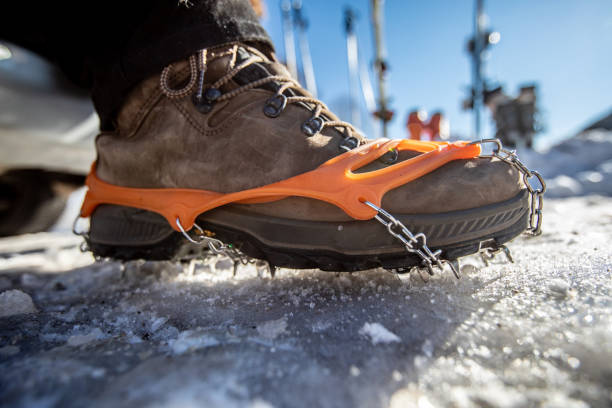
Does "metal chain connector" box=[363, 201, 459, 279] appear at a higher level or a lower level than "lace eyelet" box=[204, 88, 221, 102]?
lower

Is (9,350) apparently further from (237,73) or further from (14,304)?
(237,73)

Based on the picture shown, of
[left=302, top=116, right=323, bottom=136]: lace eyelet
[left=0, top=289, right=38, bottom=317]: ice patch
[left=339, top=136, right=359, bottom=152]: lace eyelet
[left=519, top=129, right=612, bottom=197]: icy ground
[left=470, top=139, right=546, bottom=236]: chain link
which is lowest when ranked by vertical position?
[left=519, top=129, right=612, bottom=197]: icy ground

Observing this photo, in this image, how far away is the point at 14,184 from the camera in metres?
1.86

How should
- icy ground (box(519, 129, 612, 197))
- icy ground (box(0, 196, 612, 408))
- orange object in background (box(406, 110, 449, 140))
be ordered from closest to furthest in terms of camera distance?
1. icy ground (box(0, 196, 612, 408))
2. icy ground (box(519, 129, 612, 197))
3. orange object in background (box(406, 110, 449, 140))

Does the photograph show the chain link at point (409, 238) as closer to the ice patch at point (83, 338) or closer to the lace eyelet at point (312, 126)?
the lace eyelet at point (312, 126)

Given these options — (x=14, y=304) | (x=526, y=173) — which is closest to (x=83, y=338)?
(x=14, y=304)

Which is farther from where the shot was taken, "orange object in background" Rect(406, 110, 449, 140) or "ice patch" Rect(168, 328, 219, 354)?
"orange object in background" Rect(406, 110, 449, 140)

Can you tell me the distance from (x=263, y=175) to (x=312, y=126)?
160 millimetres

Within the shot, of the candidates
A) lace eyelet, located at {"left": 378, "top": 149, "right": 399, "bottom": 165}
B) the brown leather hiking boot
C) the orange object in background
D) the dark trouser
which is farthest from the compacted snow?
the orange object in background

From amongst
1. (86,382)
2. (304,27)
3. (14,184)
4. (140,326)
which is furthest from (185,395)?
(304,27)

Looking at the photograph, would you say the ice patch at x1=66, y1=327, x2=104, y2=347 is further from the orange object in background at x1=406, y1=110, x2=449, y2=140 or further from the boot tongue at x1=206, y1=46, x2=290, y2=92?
the orange object in background at x1=406, y1=110, x2=449, y2=140

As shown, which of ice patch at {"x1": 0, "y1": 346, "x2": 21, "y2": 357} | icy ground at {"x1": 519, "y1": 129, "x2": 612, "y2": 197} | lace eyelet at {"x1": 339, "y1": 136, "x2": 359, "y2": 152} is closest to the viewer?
ice patch at {"x1": 0, "y1": 346, "x2": 21, "y2": 357}

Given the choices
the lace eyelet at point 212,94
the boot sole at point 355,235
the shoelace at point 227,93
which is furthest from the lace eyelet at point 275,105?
the boot sole at point 355,235

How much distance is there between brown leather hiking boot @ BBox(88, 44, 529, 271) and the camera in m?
0.63
